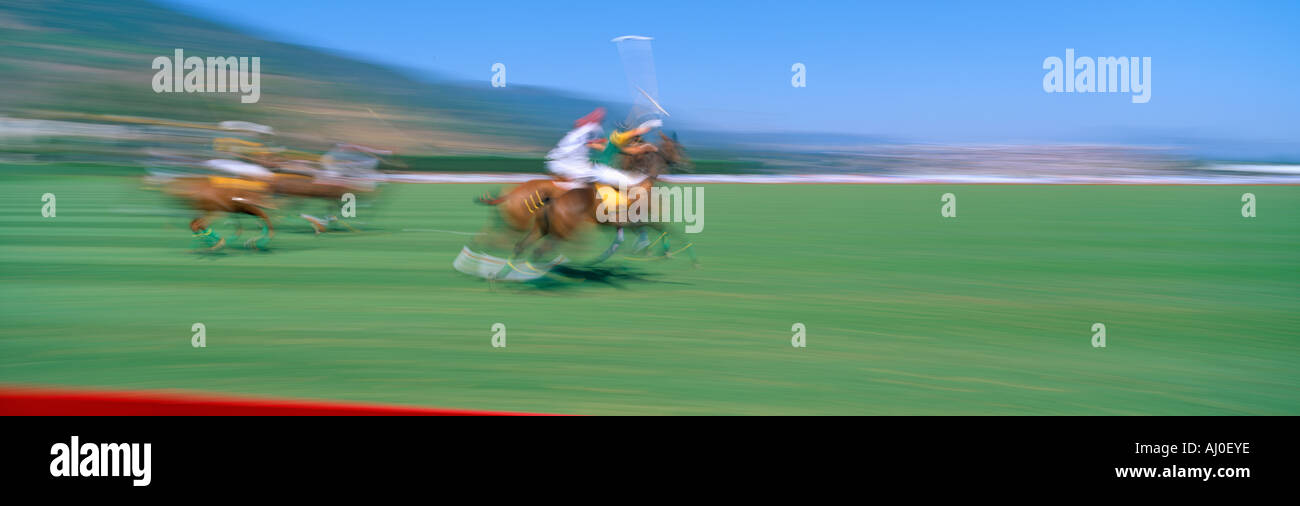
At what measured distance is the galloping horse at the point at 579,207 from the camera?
732 cm

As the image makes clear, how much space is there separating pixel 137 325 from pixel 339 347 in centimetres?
167

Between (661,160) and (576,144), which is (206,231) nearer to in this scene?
(576,144)

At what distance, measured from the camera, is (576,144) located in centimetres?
725

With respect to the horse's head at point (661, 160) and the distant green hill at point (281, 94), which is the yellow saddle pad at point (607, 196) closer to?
the horse's head at point (661, 160)

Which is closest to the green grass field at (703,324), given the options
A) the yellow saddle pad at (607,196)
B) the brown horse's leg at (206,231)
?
the brown horse's leg at (206,231)

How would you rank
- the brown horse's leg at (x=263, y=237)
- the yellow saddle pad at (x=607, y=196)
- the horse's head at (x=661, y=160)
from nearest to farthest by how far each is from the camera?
the yellow saddle pad at (x=607, y=196) < the horse's head at (x=661, y=160) < the brown horse's leg at (x=263, y=237)

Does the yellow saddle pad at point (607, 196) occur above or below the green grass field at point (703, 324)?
above

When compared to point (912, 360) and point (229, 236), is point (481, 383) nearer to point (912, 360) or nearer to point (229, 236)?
point (912, 360)

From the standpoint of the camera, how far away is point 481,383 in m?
5.12

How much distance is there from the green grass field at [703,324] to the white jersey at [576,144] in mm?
1122

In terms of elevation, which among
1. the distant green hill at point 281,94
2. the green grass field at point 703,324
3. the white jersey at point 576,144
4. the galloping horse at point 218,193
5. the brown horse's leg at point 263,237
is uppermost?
the distant green hill at point 281,94

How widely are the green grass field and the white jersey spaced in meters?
1.12

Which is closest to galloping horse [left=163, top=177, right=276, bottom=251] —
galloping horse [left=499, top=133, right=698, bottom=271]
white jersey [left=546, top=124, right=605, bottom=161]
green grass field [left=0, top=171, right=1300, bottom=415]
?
green grass field [left=0, top=171, right=1300, bottom=415]

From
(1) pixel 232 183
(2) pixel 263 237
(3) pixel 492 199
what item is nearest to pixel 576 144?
(3) pixel 492 199
